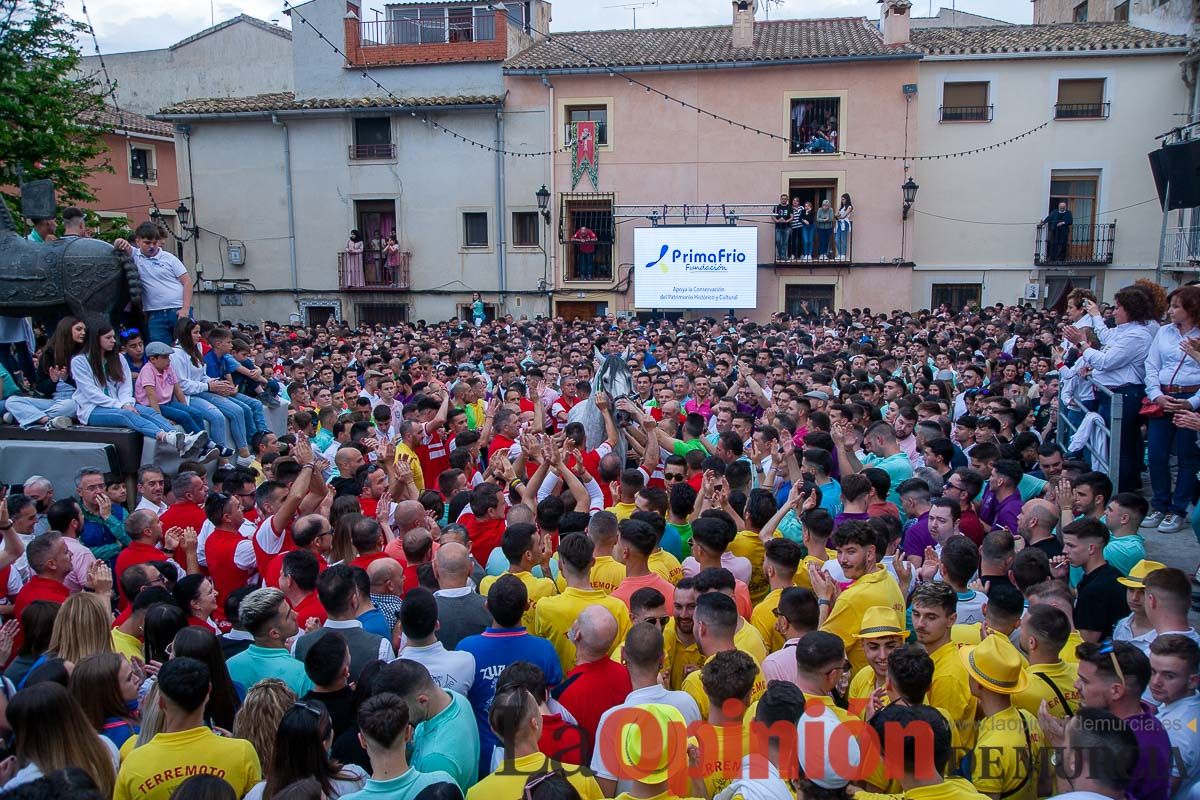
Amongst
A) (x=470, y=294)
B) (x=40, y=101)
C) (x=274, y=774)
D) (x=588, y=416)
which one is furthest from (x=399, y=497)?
(x=470, y=294)

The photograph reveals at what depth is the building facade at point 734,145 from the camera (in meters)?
22.4

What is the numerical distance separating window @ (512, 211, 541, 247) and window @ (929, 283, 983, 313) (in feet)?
33.8

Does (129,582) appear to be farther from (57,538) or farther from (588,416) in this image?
(588,416)

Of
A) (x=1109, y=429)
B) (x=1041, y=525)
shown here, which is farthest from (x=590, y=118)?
(x=1041, y=525)

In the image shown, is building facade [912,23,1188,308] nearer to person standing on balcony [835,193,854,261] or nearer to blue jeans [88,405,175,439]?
person standing on balcony [835,193,854,261]

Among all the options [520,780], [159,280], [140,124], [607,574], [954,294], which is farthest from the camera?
[140,124]

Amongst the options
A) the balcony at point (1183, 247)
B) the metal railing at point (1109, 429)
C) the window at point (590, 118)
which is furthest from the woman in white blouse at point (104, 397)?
the balcony at point (1183, 247)

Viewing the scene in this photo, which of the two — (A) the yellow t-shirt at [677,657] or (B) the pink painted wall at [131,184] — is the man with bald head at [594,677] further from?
(B) the pink painted wall at [131,184]

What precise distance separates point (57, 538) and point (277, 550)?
45.3 inches

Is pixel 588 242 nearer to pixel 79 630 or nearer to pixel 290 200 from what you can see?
pixel 290 200

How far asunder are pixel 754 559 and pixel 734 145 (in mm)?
19500

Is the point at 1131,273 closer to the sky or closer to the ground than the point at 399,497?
closer to the sky

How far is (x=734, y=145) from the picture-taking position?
2312 centimetres

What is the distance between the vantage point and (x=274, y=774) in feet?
10.0
